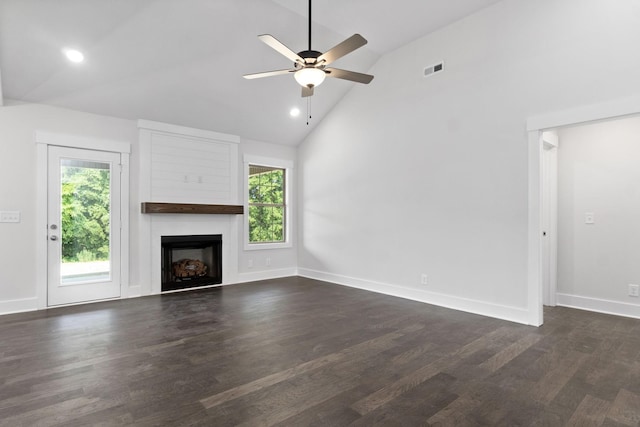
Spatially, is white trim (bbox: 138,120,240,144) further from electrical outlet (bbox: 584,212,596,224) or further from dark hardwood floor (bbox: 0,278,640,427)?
electrical outlet (bbox: 584,212,596,224)

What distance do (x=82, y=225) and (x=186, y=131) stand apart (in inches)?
82.1

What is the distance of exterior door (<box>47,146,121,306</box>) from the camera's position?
4625mm

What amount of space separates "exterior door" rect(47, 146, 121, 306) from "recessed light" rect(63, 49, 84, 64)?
4.15 ft

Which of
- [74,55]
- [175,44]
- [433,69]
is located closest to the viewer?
[74,55]

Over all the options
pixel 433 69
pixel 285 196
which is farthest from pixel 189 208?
pixel 433 69

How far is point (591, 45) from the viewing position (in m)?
3.43

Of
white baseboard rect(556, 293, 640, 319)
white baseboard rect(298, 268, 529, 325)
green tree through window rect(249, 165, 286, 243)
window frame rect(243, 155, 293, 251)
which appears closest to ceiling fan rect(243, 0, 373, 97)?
white baseboard rect(298, 268, 529, 325)

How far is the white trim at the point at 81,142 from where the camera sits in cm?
454

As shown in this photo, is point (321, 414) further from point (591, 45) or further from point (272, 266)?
point (272, 266)

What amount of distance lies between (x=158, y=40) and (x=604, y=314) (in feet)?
20.7

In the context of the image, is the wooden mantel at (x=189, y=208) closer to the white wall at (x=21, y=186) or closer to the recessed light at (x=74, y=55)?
the white wall at (x=21, y=186)

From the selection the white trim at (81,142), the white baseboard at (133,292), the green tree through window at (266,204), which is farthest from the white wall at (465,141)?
the white trim at (81,142)

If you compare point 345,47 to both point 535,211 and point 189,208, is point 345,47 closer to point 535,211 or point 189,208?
point 535,211

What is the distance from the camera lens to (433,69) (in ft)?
15.6
